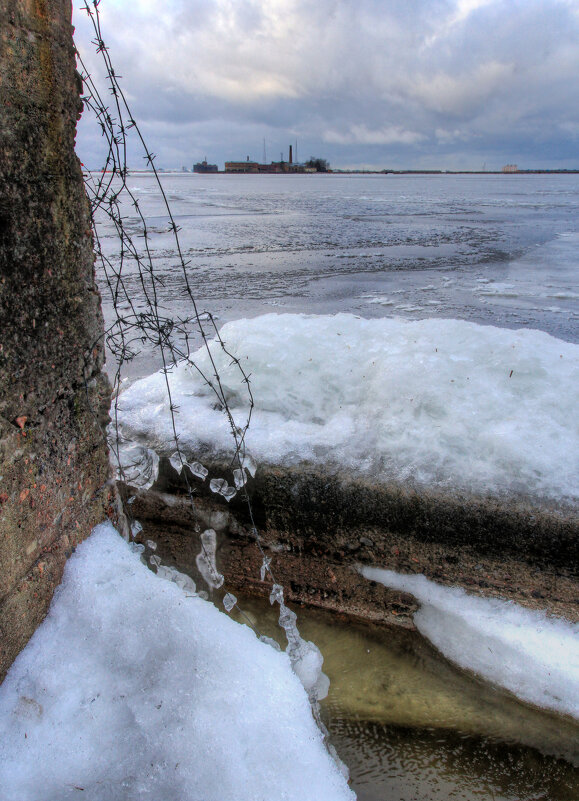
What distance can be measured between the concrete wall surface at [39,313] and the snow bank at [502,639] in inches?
50.9

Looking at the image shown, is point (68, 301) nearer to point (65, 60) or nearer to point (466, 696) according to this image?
point (65, 60)

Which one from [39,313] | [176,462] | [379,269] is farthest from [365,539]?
[379,269]

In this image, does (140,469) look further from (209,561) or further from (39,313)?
(39,313)

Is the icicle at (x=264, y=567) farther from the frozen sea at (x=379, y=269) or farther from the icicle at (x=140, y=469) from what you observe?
the frozen sea at (x=379, y=269)

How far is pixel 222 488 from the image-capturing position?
2281 millimetres

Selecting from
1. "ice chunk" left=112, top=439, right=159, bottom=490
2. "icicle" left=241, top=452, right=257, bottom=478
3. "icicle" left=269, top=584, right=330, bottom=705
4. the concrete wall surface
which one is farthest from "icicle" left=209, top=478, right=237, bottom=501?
the concrete wall surface

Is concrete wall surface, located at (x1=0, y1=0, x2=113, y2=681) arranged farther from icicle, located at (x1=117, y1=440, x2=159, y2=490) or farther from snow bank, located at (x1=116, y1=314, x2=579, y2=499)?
snow bank, located at (x1=116, y1=314, x2=579, y2=499)

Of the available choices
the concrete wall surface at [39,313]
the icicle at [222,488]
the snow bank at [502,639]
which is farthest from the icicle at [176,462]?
the snow bank at [502,639]

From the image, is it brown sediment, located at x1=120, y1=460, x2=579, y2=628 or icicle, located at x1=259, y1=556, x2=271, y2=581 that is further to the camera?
icicle, located at x1=259, y1=556, x2=271, y2=581

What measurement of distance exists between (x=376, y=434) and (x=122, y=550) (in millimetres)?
1207

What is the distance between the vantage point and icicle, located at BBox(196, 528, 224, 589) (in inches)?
93.3

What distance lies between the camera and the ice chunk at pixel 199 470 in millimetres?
2301

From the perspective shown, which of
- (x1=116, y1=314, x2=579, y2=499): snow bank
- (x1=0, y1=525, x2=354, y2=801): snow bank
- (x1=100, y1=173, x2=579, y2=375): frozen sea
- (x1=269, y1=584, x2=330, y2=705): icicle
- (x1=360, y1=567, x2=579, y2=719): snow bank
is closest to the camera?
(x1=0, y1=525, x2=354, y2=801): snow bank

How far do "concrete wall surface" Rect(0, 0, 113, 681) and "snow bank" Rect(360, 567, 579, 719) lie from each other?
1.29m
